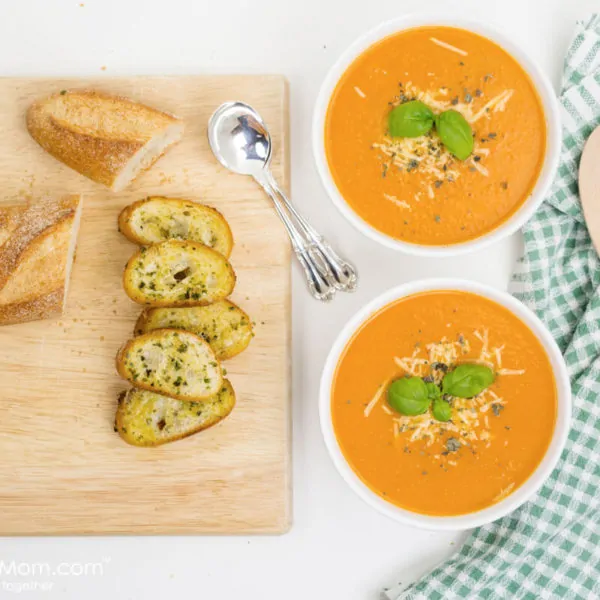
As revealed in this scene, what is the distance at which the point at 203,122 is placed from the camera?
2.40 meters

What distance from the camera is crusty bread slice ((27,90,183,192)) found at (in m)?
2.30

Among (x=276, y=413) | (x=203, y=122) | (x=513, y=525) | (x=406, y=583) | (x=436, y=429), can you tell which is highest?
(x=203, y=122)

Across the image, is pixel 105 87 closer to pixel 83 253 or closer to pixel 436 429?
pixel 83 253

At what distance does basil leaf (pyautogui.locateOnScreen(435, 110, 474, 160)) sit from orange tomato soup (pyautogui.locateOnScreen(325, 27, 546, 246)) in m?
0.06

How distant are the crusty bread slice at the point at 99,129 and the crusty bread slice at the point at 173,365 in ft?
1.72

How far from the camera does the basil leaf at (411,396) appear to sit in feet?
6.40

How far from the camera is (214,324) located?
90.4 inches

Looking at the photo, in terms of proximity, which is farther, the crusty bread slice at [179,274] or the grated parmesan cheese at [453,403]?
the crusty bread slice at [179,274]

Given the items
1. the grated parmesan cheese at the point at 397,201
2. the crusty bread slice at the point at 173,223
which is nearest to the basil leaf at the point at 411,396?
the grated parmesan cheese at the point at 397,201

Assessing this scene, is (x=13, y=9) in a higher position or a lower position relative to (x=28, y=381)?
higher

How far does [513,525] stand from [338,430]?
743 millimetres

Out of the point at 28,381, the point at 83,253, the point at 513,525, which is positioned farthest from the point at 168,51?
the point at 513,525

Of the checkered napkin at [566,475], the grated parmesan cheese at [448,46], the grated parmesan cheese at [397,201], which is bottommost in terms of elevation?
the checkered napkin at [566,475]

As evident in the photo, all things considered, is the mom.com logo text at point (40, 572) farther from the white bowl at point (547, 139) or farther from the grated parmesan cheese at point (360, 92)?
the grated parmesan cheese at point (360, 92)
